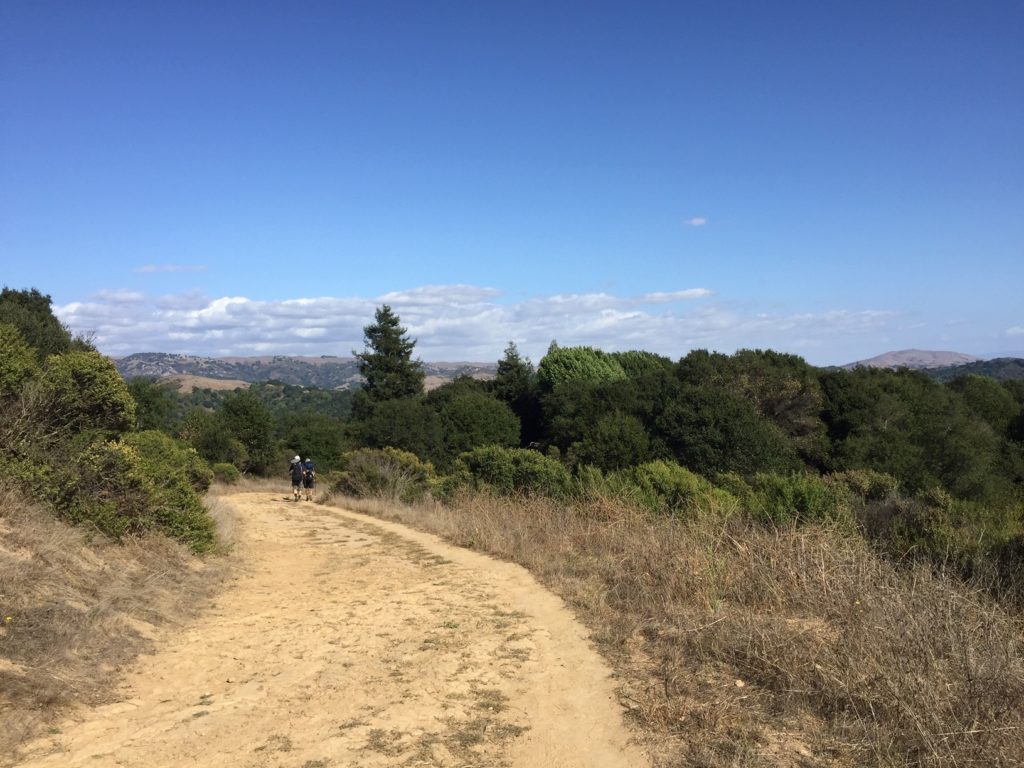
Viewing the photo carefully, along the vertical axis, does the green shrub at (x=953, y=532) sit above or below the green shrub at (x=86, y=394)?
below

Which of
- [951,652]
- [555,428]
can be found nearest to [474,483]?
[951,652]

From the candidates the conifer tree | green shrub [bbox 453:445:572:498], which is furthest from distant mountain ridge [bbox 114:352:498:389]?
green shrub [bbox 453:445:572:498]

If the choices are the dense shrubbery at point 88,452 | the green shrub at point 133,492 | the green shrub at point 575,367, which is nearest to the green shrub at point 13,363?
the dense shrubbery at point 88,452

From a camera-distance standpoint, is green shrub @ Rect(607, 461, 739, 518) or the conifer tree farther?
the conifer tree

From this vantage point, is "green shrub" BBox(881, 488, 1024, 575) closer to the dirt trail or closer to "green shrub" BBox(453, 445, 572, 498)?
the dirt trail

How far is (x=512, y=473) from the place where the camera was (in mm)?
18531

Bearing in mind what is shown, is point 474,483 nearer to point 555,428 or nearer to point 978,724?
point 978,724

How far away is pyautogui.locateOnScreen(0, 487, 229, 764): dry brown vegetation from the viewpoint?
4.68 meters

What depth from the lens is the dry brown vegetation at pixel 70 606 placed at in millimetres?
4676

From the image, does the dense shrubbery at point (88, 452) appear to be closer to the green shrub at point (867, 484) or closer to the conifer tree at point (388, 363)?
the green shrub at point (867, 484)

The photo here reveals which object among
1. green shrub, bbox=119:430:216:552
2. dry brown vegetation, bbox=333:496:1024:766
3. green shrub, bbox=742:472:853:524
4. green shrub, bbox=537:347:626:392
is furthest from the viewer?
green shrub, bbox=537:347:626:392

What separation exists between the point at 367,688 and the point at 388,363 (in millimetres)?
56563

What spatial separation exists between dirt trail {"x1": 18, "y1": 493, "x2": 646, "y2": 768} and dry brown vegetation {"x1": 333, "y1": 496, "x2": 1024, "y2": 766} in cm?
46

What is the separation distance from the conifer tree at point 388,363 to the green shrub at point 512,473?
41.0 m
